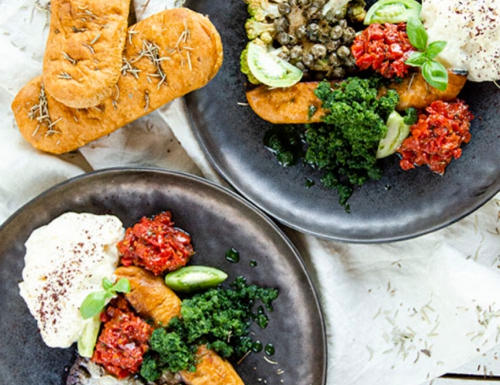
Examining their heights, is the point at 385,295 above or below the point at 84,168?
below

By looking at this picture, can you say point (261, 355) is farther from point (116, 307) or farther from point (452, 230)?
point (452, 230)

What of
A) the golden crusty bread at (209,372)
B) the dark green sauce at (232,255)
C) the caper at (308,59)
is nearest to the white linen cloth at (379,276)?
the dark green sauce at (232,255)

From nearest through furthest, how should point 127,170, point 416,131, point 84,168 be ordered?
point 416,131 → point 127,170 → point 84,168

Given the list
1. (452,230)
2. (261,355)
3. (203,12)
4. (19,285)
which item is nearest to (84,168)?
(19,285)

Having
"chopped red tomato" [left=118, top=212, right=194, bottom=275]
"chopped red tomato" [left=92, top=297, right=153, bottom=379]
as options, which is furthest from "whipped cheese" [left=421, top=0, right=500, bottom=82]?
"chopped red tomato" [left=92, top=297, right=153, bottom=379]

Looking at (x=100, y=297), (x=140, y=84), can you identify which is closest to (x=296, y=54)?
(x=140, y=84)

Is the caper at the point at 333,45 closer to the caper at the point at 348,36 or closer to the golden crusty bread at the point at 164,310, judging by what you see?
the caper at the point at 348,36

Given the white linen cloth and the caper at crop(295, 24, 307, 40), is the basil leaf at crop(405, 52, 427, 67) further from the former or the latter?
the white linen cloth
